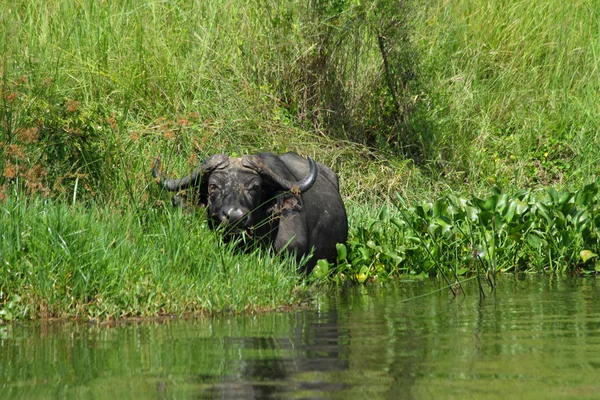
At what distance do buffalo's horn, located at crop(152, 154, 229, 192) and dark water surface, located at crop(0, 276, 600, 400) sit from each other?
6.31 ft

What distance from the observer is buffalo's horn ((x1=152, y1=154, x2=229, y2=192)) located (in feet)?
30.0

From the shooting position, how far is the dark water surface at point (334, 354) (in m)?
4.62

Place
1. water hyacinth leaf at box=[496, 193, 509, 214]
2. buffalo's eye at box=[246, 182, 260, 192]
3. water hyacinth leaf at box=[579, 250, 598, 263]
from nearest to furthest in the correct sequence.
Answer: buffalo's eye at box=[246, 182, 260, 192]
water hyacinth leaf at box=[579, 250, 598, 263]
water hyacinth leaf at box=[496, 193, 509, 214]

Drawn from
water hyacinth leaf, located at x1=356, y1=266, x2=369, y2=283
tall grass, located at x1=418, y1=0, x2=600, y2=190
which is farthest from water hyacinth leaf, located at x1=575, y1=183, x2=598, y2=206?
tall grass, located at x1=418, y1=0, x2=600, y2=190

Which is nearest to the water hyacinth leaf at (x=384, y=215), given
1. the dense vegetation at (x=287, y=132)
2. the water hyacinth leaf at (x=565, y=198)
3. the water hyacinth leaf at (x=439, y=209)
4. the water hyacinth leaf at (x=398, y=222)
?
the dense vegetation at (x=287, y=132)

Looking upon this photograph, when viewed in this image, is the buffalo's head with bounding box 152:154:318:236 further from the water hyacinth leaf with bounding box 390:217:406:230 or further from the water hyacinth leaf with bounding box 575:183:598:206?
the water hyacinth leaf with bounding box 575:183:598:206

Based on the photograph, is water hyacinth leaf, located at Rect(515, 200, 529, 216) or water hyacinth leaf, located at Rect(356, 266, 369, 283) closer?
water hyacinth leaf, located at Rect(356, 266, 369, 283)

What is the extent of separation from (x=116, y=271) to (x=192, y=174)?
2.22 m

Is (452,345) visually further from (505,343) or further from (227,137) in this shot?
(227,137)

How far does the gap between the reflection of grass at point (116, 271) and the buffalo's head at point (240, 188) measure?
621mm

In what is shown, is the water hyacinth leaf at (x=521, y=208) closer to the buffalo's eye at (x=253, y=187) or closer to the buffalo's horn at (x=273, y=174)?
the buffalo's horn at (x=273, y=174)

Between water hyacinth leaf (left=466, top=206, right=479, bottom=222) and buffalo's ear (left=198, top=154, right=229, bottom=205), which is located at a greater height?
buffalo's ear (left=198, top=154, right=229, bottom=205)

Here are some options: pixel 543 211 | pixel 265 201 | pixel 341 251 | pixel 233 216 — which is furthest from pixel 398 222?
pixel 233 216

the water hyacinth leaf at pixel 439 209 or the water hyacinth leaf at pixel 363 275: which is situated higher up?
the water hyacinth leaf at pixel 439 209
